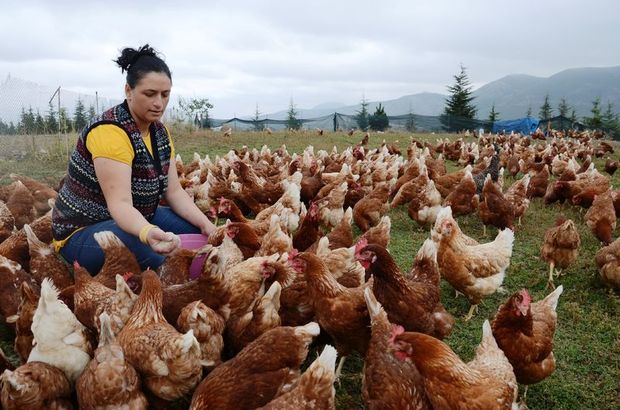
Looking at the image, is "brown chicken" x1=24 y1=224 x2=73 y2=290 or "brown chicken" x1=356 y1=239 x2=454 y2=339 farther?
"brown chicken" x1=24 y1=224 x2=73 y2=290

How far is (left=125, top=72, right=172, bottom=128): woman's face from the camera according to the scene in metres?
2.91

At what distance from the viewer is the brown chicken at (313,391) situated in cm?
205

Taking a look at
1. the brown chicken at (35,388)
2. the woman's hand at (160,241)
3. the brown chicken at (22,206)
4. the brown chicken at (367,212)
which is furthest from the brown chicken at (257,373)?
the brown chicken at (22,206)

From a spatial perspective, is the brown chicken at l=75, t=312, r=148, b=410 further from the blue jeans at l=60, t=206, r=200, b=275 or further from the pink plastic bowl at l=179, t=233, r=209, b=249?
the pink plastic bowl at l=179, t=233, r=209, b=249

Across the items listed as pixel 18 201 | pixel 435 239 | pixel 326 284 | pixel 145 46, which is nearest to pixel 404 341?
pixel 326 284

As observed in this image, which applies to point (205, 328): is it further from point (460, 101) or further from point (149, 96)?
point (460, 101)

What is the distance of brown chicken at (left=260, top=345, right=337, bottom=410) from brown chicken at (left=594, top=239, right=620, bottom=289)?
3629mm

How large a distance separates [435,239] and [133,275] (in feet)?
9.48

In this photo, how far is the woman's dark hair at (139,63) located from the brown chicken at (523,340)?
295 centimetres

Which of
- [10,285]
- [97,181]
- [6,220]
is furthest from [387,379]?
[6,220]

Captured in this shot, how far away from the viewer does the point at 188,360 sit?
88.6 inches

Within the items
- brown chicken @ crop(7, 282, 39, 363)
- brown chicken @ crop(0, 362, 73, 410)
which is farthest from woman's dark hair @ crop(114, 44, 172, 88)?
brown chicken @ crop(0, 362, 73, 410)

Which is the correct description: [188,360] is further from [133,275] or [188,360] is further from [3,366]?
[3,366]

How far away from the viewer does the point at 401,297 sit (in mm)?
3004
